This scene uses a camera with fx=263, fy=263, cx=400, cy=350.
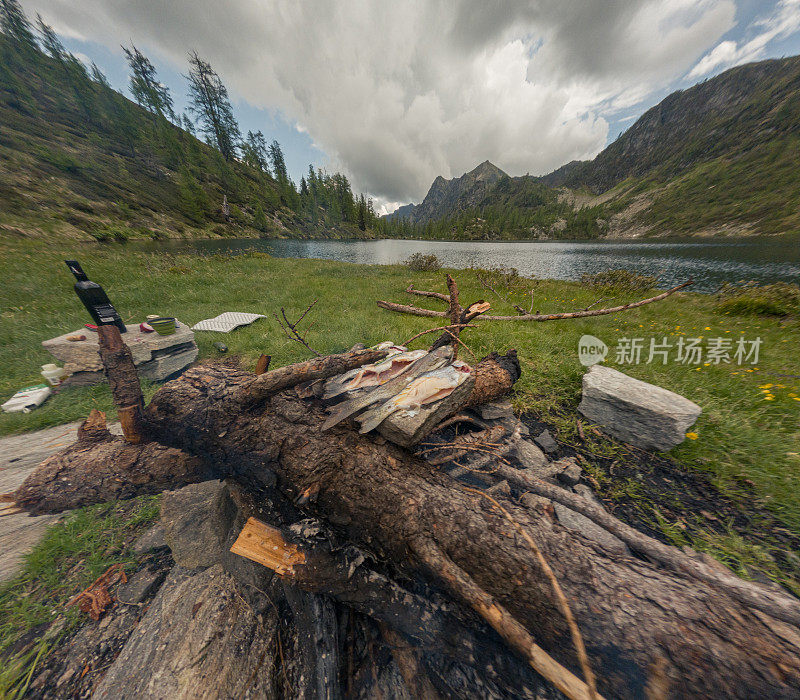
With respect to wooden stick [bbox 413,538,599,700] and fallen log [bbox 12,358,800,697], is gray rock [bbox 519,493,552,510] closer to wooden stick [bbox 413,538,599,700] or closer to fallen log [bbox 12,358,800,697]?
fallen log [bbox 12,358,800,697]

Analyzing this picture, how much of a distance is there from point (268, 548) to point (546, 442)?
361cm

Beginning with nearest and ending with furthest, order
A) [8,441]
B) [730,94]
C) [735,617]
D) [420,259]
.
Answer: [735,617] < [8,441] < [420,259] < [730,94]

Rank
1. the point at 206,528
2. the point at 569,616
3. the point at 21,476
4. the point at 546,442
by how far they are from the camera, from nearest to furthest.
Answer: the point at 569,616 → the point at 206,528 → the point at 21,476 → the point at 546,442

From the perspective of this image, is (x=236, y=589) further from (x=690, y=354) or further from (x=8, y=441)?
(x=690, y=354)

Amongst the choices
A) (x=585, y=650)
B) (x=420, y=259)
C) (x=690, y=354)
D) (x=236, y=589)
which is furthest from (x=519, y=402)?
(x=420, y=259)

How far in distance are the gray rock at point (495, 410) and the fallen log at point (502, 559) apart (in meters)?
1.73

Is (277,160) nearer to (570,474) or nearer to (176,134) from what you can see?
(176,134)

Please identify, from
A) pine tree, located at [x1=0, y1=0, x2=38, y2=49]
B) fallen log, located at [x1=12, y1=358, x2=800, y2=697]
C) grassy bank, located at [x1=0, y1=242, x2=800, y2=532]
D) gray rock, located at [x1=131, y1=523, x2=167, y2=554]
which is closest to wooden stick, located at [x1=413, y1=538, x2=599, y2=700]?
fallen log, located at [x1=12, y1=358, x2=800, y2=697]

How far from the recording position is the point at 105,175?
141ft

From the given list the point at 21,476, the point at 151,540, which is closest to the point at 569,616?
the point at 151,540

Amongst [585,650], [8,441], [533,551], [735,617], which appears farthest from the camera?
[8,441]

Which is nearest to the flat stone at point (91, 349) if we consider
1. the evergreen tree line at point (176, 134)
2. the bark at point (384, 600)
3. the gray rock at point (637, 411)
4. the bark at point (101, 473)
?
the bark at point (101, 473)

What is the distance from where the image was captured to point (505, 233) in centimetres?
10556

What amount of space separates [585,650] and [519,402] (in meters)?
3.23
